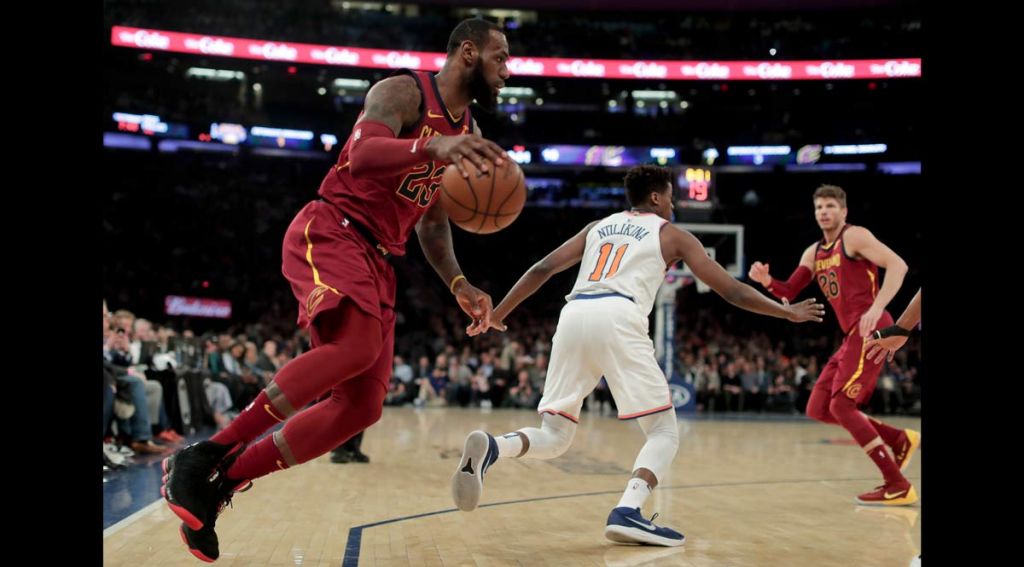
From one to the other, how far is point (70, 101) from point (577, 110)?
27683 millimetres

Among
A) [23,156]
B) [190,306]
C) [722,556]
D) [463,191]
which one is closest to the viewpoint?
[23,156]

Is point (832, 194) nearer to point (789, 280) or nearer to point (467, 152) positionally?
point (789, 280)

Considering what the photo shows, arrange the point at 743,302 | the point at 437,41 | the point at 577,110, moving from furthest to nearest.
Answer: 1. the point at 577,110
2. the point at 437,41
3. the point at 743,302

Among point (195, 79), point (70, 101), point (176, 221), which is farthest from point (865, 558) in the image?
point (195, 79)

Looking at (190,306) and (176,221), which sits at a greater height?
(176,221)

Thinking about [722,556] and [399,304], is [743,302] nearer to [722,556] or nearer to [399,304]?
[722,556]

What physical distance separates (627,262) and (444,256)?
42.1 inches

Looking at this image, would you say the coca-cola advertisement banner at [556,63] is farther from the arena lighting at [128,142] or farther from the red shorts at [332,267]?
the red shorts at [332,267]

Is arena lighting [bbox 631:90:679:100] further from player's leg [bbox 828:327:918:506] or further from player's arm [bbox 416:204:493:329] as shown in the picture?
player's arm [bbox 416:204:493:329]

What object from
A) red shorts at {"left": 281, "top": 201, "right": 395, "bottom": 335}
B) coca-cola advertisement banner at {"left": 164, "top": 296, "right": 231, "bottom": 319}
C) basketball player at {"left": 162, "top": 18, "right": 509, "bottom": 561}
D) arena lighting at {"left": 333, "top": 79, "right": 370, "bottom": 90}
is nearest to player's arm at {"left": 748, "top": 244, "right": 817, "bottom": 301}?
basketball player at {"left": 162, "top": 18, "right": 509, "bottom": 561}

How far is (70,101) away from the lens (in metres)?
2.20

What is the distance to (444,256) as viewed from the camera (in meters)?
4.30

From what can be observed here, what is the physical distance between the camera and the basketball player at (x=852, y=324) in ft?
20.7

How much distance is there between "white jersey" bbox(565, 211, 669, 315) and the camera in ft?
15.8
